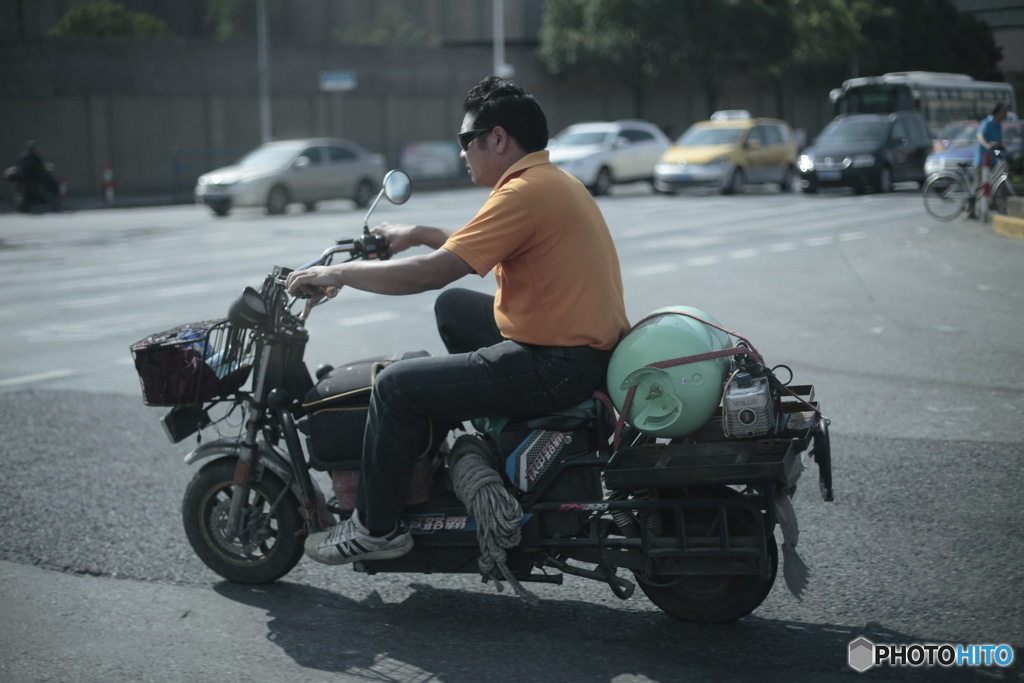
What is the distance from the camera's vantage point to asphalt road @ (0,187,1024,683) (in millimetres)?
3803

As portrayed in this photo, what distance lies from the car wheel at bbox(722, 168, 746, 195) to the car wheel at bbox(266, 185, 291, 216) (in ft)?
34.9

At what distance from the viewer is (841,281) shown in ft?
42.3

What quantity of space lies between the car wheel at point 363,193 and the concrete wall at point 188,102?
7.44m

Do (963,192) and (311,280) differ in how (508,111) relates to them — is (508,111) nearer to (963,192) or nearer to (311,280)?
(311,280)

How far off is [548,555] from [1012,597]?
161cm

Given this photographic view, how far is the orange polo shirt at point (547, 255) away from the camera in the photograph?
12.2 ft

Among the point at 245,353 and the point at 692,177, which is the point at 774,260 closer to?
the point at 245,353

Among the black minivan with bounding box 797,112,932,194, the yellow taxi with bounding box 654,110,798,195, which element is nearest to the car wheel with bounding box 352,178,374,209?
the yellow taxi with bounding box 654,110,798,195

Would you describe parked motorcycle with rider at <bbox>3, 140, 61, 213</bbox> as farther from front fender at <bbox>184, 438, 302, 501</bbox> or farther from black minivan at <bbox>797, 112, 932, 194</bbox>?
front fender at <bbox>184, 438, 302, 501</bbox>

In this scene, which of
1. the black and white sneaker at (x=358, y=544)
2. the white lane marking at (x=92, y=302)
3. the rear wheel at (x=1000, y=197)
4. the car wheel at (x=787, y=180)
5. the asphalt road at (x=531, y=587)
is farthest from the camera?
the car wheel at (x=787, y=180)

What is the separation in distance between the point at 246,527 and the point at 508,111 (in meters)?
1.84

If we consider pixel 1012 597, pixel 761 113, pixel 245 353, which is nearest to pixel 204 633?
pixel 245 353

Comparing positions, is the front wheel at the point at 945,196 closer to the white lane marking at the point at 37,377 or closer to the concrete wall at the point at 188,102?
the white lane marking at the point at 37,377

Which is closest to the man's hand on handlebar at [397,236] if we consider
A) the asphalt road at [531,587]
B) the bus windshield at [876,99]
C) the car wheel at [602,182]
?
the asphalt road at [531,587]
